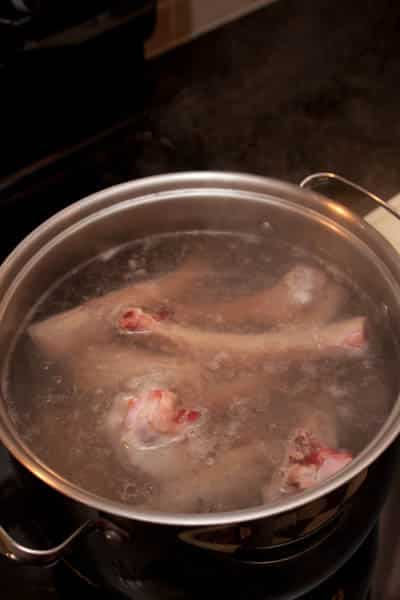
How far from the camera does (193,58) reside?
2.05m

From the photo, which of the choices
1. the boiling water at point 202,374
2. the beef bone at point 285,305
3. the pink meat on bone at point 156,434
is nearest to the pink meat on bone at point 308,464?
the boiling water at point 202,374

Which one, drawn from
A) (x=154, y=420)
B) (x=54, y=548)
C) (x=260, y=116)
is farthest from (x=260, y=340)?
(x=260, y=116)

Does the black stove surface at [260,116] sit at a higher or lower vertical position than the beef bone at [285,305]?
lower

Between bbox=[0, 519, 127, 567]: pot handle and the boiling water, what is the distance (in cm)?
11

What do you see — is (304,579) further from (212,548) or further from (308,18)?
(308,18)

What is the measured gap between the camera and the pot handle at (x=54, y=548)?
71 cm

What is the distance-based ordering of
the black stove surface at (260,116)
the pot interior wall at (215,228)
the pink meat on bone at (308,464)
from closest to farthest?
the pink meat on bone at (308,464), the pot interior wall at (215,228), the black stove surface at (260,116)

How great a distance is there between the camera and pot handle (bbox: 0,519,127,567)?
0.71 meters

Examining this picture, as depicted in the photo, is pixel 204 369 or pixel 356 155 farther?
pixel 356 155

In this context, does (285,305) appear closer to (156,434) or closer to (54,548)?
(156,434)

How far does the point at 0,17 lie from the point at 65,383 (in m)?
0.71

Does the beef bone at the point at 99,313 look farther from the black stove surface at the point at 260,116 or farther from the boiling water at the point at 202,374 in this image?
the black stove surface at the point at 260,116

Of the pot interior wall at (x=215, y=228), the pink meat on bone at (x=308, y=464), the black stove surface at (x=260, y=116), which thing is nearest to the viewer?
the pink meat on bone at (x=308, y=464)

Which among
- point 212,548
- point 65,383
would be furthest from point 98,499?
point 65,383
